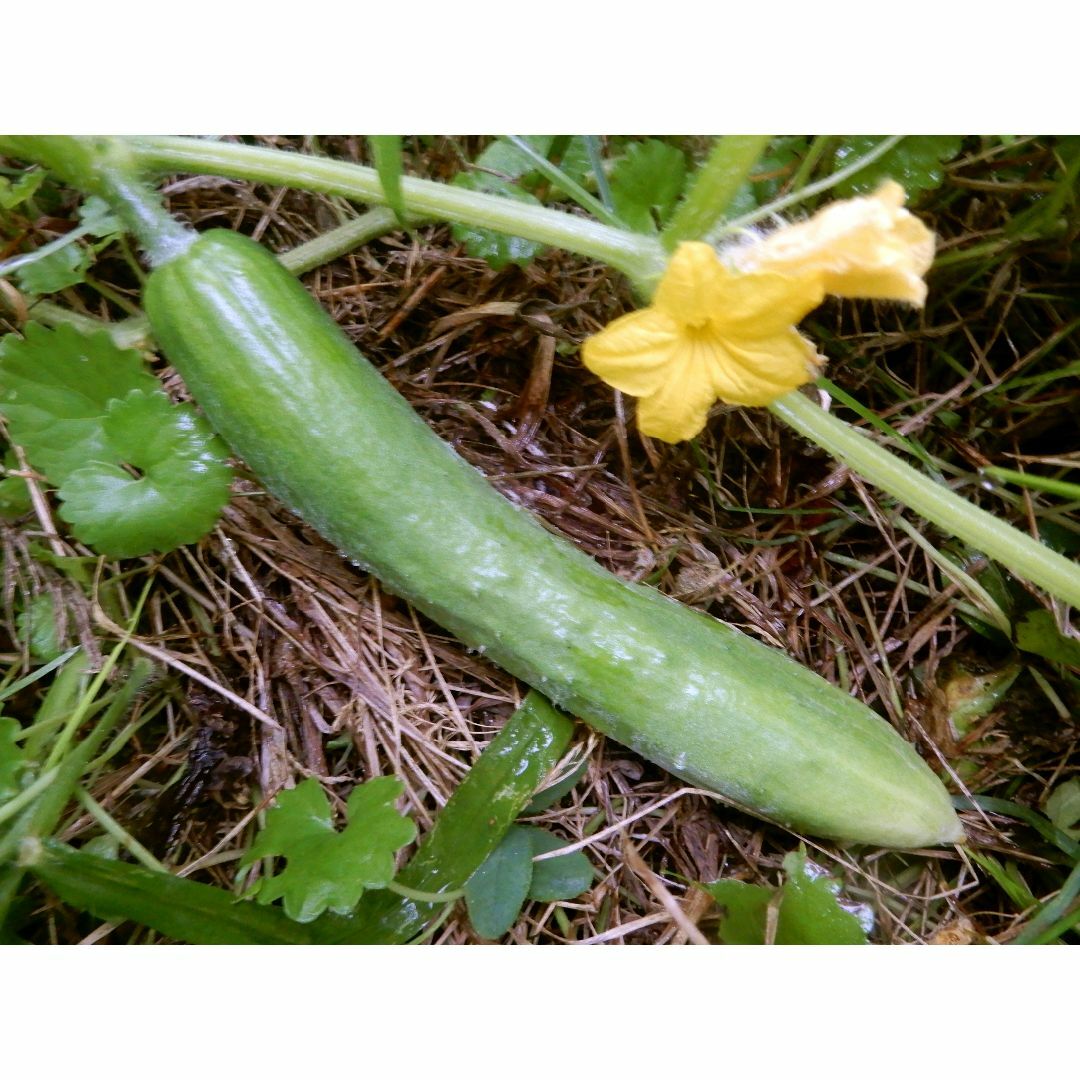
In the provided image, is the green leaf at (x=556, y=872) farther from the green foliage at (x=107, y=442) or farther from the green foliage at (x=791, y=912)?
the green foliage at (x=107, y=442)

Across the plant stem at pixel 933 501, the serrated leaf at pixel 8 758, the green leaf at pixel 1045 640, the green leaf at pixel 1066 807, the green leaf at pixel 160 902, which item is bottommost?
the green leaf at pixel 1066 807

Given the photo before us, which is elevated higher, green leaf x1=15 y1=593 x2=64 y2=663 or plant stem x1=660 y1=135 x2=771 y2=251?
plant stem x1=660 y1=135 x2=771 y2=251

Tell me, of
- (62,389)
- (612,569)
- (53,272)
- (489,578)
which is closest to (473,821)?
(489,578)

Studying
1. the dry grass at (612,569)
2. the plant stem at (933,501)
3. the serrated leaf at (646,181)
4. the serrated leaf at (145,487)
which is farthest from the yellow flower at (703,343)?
the serrated leaf at (145,487)

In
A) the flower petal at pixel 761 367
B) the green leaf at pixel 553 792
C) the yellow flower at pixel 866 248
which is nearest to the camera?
the yellow flower at pixel 866 248

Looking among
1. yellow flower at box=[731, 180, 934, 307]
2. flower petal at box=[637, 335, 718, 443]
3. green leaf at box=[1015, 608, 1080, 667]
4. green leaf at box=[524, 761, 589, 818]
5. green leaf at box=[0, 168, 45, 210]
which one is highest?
green leaf at box=[0, 168, 45, 210]

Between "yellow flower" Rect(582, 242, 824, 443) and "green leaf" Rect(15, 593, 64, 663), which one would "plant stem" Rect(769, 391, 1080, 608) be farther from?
"green leaf" Rect(15, 593, 64, 663)

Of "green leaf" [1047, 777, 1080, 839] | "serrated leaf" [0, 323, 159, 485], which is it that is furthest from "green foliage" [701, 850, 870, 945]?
"serrated leaf" [0, 323, 159, 485]
